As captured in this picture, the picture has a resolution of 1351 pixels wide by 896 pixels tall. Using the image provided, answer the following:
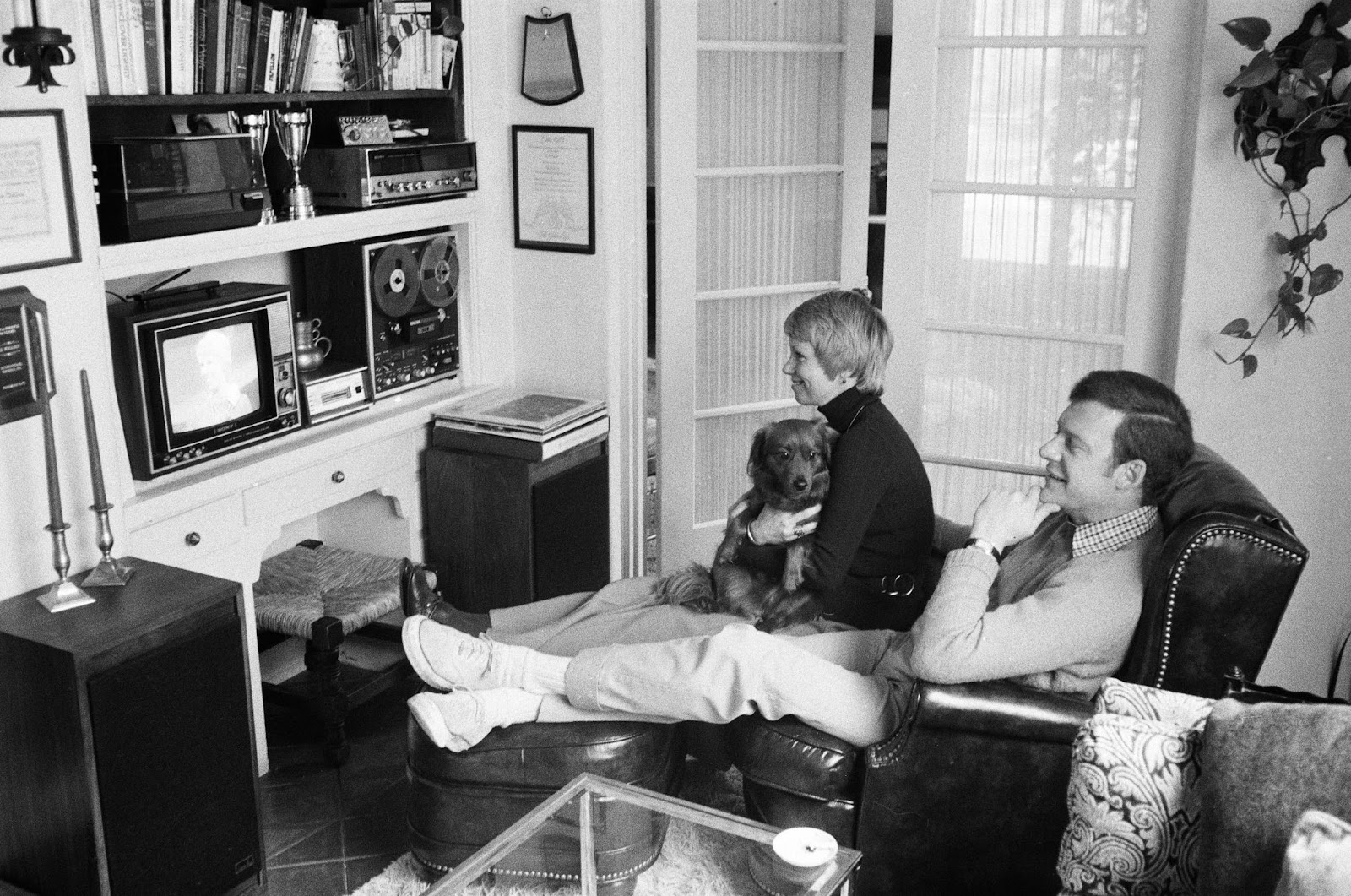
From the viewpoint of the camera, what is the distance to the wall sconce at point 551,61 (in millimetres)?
3624

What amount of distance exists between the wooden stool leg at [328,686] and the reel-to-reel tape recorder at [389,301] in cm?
67

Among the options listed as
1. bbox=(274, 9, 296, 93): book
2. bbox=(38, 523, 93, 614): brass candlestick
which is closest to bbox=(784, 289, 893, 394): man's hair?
bbox=(274, 9, 296, 93): book

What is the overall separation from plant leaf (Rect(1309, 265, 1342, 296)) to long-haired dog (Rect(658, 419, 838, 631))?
3.82 ft

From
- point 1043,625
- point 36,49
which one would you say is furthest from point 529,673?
point 36,49

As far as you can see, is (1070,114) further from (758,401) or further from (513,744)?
(513,744)

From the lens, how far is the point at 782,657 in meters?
2.40

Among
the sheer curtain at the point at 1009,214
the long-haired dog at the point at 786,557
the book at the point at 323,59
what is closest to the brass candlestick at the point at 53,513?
the book at the point at 323,59

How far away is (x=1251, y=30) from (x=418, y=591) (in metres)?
2.18

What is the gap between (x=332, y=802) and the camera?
303cm

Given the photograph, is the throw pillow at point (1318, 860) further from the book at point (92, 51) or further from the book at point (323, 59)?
the book at point (323, 59)

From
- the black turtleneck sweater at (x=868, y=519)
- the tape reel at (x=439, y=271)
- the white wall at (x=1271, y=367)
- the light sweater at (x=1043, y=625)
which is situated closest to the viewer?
the light sweater at (x=1043, y=625)

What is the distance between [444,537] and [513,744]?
126 centimetres

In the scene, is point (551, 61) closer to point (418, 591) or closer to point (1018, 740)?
point (418, 591)

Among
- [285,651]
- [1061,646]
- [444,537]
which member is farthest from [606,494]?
[1061,646]
